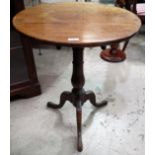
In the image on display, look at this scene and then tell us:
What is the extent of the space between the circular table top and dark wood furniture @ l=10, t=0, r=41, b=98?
0.46 m

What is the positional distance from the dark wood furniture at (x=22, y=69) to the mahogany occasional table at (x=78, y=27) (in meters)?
0.42

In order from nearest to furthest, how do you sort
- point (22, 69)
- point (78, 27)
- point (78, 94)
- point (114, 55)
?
point (78, 27) < point (78, 94) < point (22, 69) < point (114, 55)

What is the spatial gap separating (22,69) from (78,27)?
3.09 ft

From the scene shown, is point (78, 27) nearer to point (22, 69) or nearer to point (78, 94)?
point (78, 94)

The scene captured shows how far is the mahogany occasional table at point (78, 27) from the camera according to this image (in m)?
1.10

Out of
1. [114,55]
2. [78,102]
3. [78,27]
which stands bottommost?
[114,55]

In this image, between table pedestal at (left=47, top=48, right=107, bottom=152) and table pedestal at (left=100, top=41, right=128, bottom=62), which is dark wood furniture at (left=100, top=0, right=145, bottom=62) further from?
table pedestal at (left=47, top=48, right=107, bottom=152)

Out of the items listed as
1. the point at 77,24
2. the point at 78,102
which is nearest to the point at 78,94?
the point at 78,102

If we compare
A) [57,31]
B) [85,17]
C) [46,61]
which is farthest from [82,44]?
[46,61]

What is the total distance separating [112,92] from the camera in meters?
A: 2.11

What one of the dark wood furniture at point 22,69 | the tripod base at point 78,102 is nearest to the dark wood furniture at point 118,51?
the tripod base at point 78,102

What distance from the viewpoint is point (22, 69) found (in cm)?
201

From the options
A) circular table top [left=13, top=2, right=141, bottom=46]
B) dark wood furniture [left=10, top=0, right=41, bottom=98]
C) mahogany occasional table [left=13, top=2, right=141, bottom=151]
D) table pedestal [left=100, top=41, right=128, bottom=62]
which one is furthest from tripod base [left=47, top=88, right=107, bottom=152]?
table pedestal [left=100, top=41, right=128, bottom=62]
